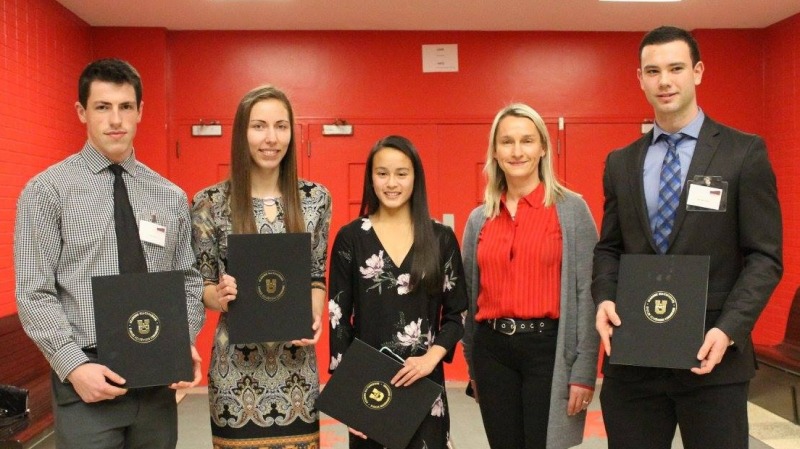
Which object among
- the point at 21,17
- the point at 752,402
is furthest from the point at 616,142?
the point at 21,17

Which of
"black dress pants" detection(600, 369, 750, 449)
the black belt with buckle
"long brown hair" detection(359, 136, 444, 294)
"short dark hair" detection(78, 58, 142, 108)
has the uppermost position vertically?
"short dark hair" detection(78, 58, 142, 108)

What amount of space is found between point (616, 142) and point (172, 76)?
370 cm

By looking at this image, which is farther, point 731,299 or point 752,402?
point 752,402

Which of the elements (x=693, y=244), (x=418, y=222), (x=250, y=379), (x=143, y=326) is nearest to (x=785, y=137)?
(x=693, y=244)

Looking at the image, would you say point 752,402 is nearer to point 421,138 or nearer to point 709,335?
point 421,138

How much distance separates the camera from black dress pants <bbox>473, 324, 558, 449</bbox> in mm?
2387

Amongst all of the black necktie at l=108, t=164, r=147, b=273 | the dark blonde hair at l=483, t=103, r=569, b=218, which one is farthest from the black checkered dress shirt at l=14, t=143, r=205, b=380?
the dark blonde hair at l=483, t=103, r=569, b=218

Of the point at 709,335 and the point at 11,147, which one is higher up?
the point at 11,147

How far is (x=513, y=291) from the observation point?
95.8 inches

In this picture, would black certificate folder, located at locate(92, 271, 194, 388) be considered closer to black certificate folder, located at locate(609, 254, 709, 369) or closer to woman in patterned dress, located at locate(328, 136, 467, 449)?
woman in patterned dress, located at locate(328, 136, 467, 449)

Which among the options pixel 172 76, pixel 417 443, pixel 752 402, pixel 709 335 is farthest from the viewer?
pixel 172 76

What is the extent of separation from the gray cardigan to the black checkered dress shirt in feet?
3.82

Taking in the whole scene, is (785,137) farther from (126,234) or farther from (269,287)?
(126,234)

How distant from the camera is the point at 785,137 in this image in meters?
5.89
